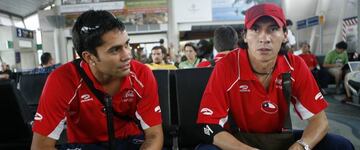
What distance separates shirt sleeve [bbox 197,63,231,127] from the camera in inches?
66.4

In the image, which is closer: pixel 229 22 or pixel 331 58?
pixel 331 58

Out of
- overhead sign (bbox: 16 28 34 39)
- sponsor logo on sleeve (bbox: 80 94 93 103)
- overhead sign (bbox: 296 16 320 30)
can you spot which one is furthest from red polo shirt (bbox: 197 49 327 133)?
overhead sign (bbox: 16 28 34 39)

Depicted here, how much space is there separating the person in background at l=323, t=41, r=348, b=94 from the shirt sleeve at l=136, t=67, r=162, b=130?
676cm

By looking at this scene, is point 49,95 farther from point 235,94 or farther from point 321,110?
point 321,110

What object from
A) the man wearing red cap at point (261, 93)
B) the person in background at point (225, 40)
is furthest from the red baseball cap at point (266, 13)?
the person in background at point (225, 40)

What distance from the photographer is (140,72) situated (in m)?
1.75

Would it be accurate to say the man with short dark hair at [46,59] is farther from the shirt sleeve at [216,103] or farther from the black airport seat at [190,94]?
the shirt sleeve at [216,103]

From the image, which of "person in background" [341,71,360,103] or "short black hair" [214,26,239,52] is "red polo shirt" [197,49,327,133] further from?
"person in background" [341,71,360,103]

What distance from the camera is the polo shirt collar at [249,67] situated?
1.74m

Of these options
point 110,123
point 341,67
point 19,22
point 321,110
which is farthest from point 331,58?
point 19,22

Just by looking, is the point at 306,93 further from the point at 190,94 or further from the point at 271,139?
the point at 190,94

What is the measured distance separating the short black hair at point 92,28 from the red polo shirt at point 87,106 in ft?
0.60

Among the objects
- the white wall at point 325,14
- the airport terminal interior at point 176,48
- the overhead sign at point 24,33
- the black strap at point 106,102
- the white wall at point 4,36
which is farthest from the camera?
the overhead sign at point 24,33

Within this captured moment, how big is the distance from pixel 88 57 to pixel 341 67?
7169mm
